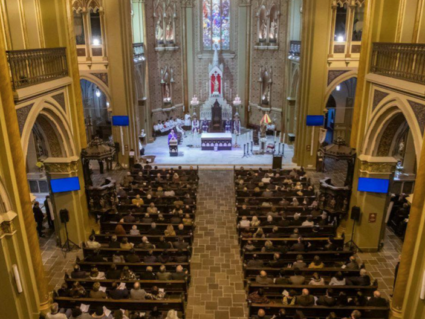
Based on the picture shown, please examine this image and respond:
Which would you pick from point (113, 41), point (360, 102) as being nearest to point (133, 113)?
point (113, 41)

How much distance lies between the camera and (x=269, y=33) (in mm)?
27125

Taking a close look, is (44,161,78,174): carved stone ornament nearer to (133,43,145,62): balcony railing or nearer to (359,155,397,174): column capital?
(359,155,397,174): column capital

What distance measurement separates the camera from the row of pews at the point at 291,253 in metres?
9.92

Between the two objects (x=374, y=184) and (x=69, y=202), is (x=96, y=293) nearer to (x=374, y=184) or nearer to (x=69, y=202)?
(x=69, y=202)

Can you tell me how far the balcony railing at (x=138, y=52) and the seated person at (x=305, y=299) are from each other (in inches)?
751

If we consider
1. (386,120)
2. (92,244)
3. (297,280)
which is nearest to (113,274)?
(92,244)

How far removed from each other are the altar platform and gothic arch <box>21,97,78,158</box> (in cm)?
957

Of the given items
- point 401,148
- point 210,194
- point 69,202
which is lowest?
point 210,194

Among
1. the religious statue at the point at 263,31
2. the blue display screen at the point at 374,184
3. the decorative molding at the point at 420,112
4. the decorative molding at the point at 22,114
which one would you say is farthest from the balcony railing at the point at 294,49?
the decorative molding at the point at 22,114

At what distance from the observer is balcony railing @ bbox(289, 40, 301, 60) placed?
23.7 metres

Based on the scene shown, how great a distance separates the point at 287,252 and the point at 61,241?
26.8ft

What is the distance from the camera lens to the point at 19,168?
930 cm

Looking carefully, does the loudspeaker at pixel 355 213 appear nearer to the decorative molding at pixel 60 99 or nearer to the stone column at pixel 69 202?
the stone column at pixel 69 202

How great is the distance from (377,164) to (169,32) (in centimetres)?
2004
